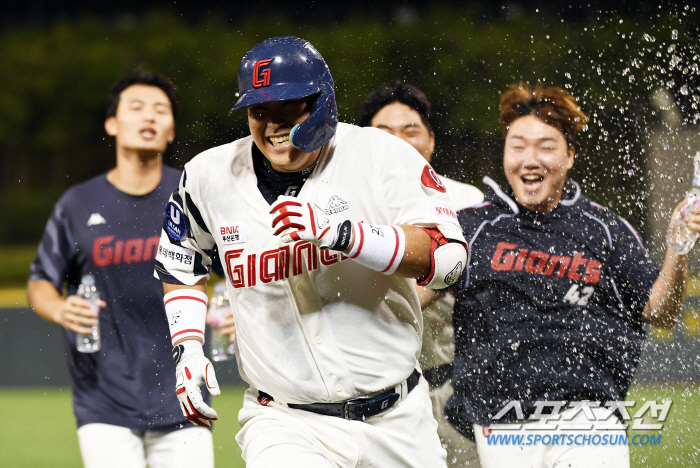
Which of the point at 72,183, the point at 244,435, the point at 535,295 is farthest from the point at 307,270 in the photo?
the point at 72,183

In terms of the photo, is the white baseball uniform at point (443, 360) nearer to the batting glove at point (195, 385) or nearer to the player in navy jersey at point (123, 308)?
the player in navy jersey at point (123, 308)

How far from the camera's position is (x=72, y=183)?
13820 mm

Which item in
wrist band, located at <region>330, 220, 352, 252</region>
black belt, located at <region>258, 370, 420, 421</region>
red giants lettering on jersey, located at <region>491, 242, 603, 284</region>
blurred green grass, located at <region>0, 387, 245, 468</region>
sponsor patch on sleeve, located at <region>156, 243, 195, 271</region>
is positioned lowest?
blurred green grass, located at <region>0, 387, 245, 468</region>

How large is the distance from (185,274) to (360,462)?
1.03 m

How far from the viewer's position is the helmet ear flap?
10.0ft

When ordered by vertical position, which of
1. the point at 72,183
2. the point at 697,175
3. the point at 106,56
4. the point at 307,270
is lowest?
the point at 72,183

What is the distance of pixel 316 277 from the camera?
3.23m

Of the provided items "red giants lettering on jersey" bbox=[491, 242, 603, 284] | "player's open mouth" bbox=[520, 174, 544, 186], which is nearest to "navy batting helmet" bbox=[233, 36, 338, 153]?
"red giants lettering on jersey" bbox=[491, 242, 603, 284]

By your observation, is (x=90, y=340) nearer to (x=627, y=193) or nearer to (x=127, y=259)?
(x=127, y=259)

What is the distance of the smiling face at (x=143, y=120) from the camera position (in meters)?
5.48

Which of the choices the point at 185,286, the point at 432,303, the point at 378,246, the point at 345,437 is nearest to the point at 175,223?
the point at 185,286

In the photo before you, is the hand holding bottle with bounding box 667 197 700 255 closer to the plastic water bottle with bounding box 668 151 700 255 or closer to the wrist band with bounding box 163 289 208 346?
the plastic water bottle with bounding box 668 151 700 255

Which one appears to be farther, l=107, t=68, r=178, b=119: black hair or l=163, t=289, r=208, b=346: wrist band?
l=107, t=68, r=178, b=119: black hair

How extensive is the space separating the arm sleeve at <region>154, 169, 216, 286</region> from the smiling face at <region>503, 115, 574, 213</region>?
5.95ft
